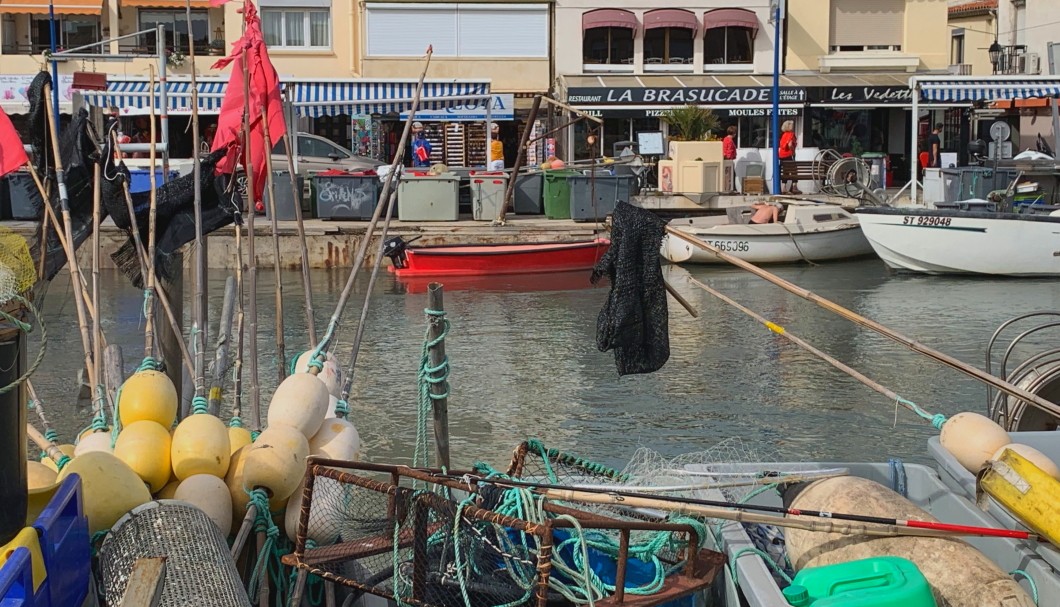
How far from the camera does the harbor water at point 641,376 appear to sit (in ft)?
30.8

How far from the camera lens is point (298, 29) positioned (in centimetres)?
3225

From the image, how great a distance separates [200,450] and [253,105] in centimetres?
343

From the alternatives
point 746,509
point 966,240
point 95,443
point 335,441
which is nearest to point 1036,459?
point 746,509

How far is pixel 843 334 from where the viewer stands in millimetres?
13867

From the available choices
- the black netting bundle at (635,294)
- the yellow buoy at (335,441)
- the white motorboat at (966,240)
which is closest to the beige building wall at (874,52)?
the white motorboat at (966,240)

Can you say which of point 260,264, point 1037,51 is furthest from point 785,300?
point 1037,51

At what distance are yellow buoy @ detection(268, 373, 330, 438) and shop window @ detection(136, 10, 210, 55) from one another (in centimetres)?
2893

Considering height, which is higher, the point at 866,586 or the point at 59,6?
the point at 59,6

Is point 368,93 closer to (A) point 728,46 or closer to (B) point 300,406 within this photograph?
(A) point 728,46

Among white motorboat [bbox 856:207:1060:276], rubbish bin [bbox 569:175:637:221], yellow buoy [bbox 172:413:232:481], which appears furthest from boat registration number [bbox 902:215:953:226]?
yellow buoy [bbox 172:413:232:481]

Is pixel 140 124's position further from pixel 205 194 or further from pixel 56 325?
pixel 205 194

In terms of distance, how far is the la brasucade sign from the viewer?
1216 inches

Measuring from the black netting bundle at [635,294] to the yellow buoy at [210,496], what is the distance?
2.33m

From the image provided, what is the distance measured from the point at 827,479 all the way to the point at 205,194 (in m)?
4.83
